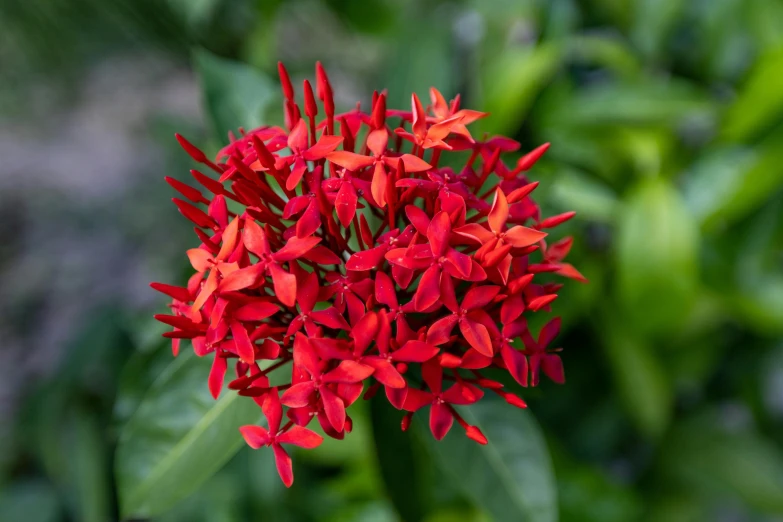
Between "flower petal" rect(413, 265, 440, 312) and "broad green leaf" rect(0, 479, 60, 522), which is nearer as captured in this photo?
"flower petal" rect(413, 265, 440, 312)

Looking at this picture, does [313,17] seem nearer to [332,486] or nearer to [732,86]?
[732,86]

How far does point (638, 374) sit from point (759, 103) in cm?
49

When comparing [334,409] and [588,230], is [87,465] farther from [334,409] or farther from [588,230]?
[588,230]

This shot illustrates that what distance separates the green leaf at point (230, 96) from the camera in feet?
2.17

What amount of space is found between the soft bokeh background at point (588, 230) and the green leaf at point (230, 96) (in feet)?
0.62

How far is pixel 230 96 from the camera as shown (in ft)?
2.22

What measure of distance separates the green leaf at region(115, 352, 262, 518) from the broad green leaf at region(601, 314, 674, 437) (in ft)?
2.47

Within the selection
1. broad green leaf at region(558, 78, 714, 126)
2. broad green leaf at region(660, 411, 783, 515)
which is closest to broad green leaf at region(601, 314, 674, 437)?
broad green leaf at region(660, 411, 783, 515)

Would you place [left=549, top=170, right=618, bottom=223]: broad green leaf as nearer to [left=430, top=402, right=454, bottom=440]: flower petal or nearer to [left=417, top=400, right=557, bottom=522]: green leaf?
[left=417, top=400, right=557, bottom=522]: green leaf

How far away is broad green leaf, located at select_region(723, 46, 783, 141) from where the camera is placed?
1.01m

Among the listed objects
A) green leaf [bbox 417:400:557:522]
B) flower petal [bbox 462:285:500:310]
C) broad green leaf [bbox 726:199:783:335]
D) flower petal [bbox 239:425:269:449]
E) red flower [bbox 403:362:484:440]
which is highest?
flower petal [bbox 462:285:500:310]

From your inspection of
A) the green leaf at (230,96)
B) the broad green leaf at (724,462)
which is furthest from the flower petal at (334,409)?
the broad green leaf at (724,462)

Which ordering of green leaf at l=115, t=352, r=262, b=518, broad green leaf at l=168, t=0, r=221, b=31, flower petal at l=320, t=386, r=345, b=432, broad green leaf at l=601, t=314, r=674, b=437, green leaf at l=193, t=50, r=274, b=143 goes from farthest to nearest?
broad green leaf at l=601, t=314, r=674, b=437 → broad green leaf at l=168, t=0, r=221, b=31 → green leaf at l=193, t=50, r=274, b=143 → green leaf at l=115, t=352, r=262, b=518 → flower petal at l=320, t=386, r=345, b=432

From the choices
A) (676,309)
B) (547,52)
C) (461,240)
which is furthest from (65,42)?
(676,309)
